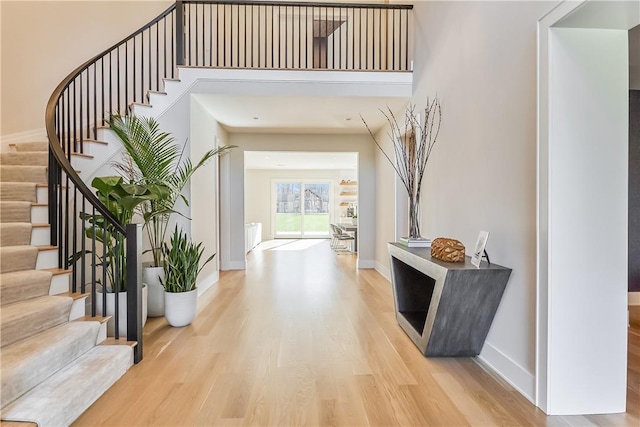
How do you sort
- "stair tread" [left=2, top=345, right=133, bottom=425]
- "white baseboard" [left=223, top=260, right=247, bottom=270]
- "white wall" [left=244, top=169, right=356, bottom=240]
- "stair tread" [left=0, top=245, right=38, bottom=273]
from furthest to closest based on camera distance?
"white wall" [left=244, top=169, right=356, bottom=240] → "white baseboard" [left=223, top=260, right=247, bottom=270] → "stair tread" [left=0, top=245, right=38, bottom=273] → "stair tread" [left=2, top=345, right=133, bottom=425]

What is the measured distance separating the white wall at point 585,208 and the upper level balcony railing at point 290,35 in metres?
2.71

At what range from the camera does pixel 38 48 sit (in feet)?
15.1

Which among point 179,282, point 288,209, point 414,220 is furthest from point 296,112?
point 288,209

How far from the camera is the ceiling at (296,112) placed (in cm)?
417

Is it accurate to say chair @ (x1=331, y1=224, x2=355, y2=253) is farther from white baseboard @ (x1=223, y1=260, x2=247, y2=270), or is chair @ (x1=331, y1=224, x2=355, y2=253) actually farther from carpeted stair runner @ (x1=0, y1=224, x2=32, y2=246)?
carpeted stair runner @ (x1=0, y1=224, x2=32, y2=246)

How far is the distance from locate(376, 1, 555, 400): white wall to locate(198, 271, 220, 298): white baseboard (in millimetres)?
2989

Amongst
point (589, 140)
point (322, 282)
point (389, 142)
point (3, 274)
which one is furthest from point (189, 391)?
point (389, 142)

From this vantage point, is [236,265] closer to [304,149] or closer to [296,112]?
[304,149]

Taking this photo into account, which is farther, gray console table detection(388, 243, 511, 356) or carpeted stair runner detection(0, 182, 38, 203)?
carpeted stair runner detection(0, 182, 38, 203)

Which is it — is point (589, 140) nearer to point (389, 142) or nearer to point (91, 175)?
point (389, 142)

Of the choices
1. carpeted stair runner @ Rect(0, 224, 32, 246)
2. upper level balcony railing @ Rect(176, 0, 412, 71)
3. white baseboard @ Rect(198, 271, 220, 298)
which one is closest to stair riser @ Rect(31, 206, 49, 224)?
carpeted stair runner @ Rect(0, 224, 32, 246)

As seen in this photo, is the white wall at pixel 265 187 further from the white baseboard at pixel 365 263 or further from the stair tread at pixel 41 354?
the stair tread at pixel 41 354

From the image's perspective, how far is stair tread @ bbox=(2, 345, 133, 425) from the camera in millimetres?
1532

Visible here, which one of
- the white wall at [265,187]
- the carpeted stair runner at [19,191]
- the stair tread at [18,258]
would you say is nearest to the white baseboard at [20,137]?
the carpeted stair runner at [19,191]
